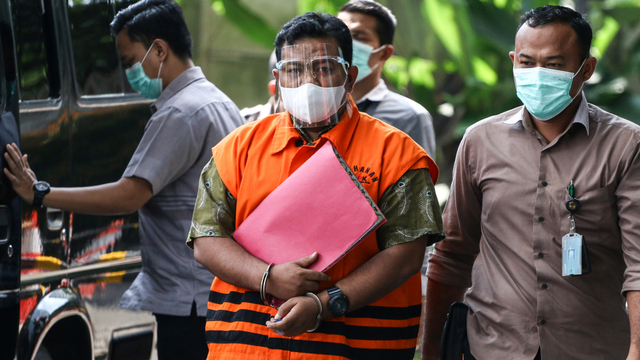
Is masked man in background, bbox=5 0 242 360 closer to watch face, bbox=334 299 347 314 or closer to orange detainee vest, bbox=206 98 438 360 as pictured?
orange detainee vest, bbox=206 98 438 360

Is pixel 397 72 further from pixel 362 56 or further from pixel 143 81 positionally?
pixel 143 81

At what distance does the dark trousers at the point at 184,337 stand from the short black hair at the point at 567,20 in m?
1.71

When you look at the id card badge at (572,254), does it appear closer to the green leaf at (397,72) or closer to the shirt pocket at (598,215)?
the shirt pocket at (598,215)

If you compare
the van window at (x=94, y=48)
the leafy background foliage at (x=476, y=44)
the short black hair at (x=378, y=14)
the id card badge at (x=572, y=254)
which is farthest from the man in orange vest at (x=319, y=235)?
the leafy background foliage at (x=476, y=44)

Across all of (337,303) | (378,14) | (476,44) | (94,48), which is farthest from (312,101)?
(476,44)

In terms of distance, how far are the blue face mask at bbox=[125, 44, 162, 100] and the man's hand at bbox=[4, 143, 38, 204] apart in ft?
2.11

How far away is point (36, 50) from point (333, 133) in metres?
1.41

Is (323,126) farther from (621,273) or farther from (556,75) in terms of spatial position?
(621,273)

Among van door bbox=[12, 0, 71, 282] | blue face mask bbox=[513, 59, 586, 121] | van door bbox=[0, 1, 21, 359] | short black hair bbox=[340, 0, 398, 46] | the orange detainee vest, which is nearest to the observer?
the orange detainee vest

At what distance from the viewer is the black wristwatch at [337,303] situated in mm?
1938

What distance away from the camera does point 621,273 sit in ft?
7.11

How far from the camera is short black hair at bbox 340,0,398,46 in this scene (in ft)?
11.9

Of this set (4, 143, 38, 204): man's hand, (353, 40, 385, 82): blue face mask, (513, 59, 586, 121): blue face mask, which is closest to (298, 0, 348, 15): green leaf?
(353, 40, 385, 82): blue face mask

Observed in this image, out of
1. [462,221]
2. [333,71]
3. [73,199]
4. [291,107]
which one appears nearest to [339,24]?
[333,71]
